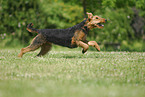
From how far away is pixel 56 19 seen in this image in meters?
16.6

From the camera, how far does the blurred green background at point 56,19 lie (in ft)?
47.4

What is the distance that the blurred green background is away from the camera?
14.4 m

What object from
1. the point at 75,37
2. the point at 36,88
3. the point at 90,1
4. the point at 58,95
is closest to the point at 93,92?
the point at 58,95

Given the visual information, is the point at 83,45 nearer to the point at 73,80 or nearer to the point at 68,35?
the point at 68,35

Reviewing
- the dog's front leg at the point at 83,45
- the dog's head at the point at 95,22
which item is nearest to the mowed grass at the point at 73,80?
the dog's front leg at the point at 83,45

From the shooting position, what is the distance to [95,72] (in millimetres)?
5746

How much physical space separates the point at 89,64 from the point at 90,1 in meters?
7.86

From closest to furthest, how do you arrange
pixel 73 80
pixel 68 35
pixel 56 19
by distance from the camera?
pixel 73 80
pixel 68 35
pixel 56 19

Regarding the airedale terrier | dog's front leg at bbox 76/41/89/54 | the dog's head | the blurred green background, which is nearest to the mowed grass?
dog's front leg at bbox 76/41/89/54

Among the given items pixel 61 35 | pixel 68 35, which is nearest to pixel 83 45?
pixel 68 35

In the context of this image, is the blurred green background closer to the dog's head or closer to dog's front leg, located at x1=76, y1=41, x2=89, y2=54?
the dog's head

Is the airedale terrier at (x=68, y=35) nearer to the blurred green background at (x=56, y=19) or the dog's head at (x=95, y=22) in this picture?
the dog's head at (x=95, y=22)

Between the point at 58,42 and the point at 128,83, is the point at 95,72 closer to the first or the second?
the point at 128,83

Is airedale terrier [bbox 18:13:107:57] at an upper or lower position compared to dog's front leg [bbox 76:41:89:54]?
upper
